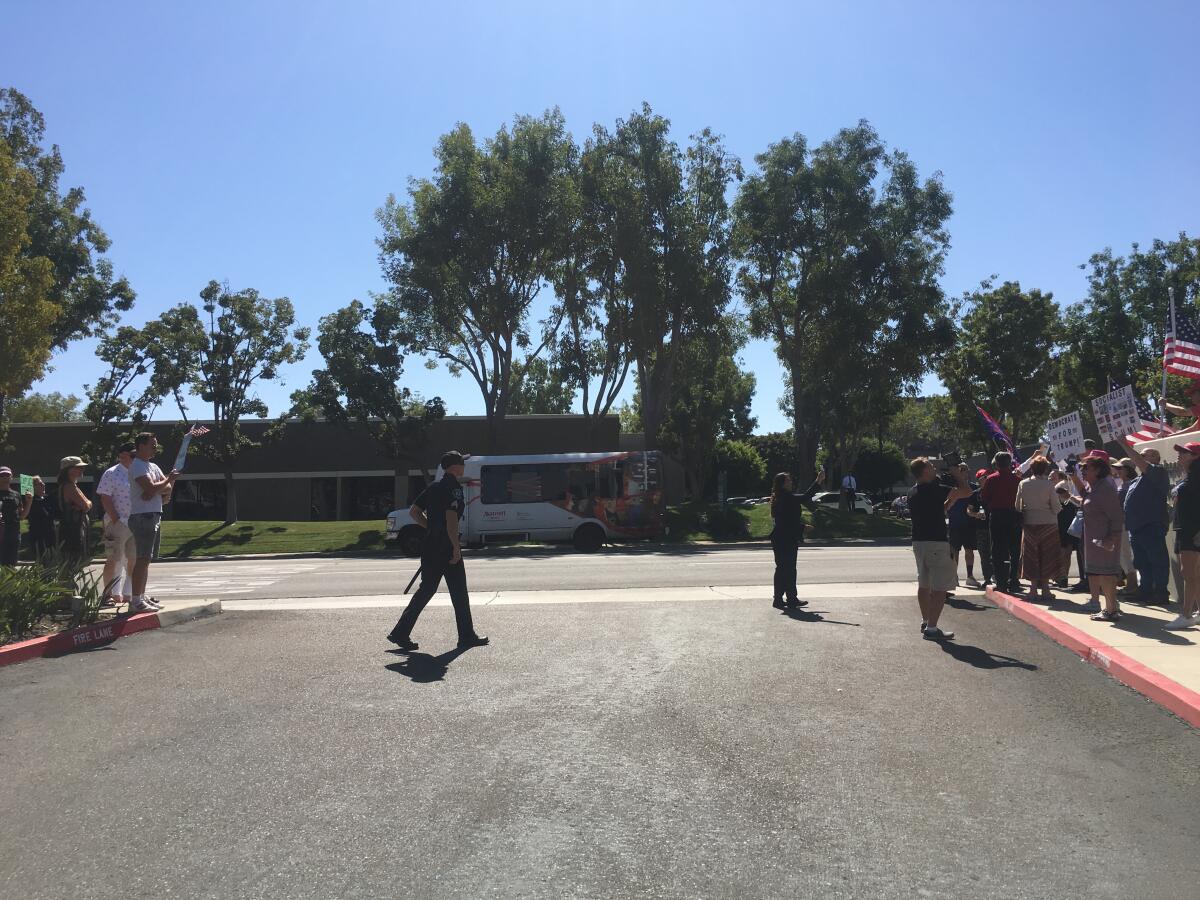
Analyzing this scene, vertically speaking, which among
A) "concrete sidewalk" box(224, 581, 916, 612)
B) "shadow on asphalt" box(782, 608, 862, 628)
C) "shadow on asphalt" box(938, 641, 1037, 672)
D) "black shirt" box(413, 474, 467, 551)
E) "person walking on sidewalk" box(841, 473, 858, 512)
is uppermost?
"person walking on sidewalk" box(841, 473, 858, 512)

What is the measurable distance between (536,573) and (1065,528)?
837 cm

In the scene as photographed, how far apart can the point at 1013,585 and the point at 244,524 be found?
93.0 ft

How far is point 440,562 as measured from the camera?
9.07 m

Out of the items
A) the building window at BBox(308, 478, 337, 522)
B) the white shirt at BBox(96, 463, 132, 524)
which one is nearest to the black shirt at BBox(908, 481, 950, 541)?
the white shirt at BBox(96, 463, 132, 524)

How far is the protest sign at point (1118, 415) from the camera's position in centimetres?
1241

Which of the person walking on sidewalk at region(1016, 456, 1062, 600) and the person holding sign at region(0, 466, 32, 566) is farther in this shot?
the person walking on sidewalk at region(1016, 456, 1062, 600)

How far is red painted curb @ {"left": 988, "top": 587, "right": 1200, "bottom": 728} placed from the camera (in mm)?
6582

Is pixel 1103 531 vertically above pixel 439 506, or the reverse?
pixel 439 506

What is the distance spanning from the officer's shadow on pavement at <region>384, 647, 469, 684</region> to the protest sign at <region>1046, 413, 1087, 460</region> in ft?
27.6

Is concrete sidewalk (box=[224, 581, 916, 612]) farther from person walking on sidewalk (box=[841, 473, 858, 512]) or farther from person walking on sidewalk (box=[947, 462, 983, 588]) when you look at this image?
person walking on sidewalk (box=[841, 473, 858, 512])

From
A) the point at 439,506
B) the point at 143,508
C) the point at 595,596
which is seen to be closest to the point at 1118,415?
the point at 595,596

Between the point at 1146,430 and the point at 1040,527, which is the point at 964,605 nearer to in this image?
the point at 1040,527

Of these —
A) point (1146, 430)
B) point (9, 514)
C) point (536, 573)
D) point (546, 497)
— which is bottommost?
point (536, 573)

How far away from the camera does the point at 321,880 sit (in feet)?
13.1
